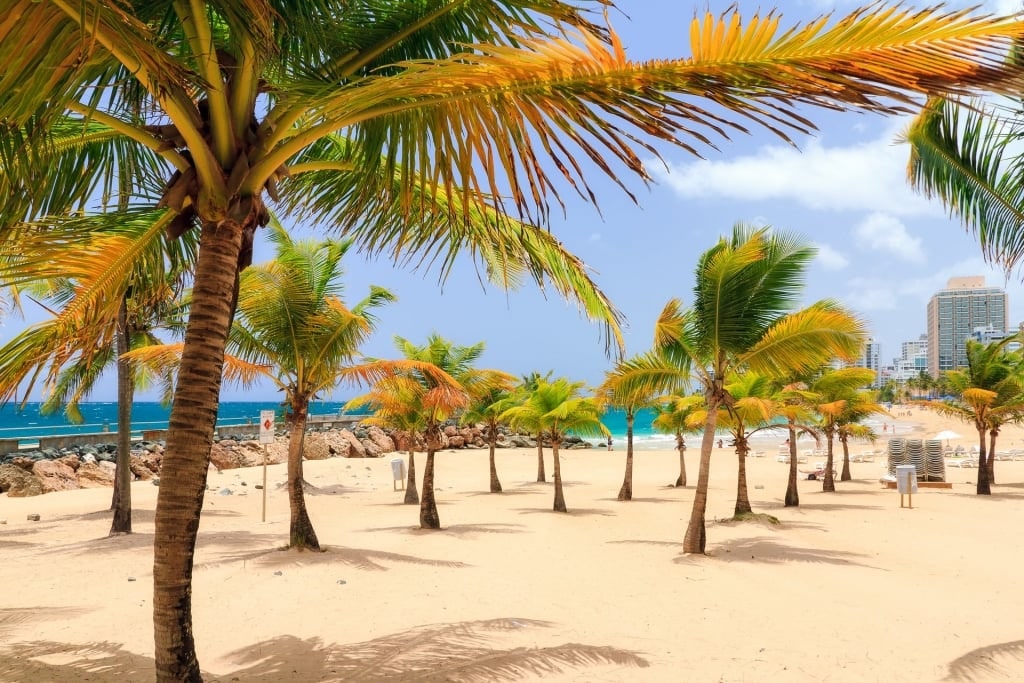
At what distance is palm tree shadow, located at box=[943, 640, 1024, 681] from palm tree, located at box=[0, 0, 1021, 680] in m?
4.61

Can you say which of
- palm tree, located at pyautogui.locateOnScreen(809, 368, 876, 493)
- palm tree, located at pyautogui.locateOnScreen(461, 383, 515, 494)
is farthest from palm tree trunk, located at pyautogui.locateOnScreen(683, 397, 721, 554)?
palm tree, located at pyautogui.locateOnScreen(461, 383, 515, 494)

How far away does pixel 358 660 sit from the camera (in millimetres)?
6148

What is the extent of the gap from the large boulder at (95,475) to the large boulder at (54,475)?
0.29 meters

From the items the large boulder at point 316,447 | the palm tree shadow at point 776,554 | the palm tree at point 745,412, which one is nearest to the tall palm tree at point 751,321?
the palm tree shadow at point 776,554

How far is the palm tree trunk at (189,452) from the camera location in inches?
175

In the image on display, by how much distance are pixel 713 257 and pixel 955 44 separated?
10.6m

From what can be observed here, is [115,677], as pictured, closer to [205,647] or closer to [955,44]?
[205,647]

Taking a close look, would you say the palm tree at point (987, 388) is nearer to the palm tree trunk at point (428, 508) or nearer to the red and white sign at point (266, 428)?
the palm tree trunk at point (428, 508)

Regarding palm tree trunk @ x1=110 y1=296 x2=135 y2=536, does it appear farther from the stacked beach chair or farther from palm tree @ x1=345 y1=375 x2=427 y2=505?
the stacked beach chair

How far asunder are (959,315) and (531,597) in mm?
206524

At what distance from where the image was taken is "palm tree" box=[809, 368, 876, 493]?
20.3 m

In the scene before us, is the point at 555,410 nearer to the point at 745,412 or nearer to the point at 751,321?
the point at 745,412

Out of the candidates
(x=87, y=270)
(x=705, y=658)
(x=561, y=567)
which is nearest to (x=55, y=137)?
(x=87, y=270)

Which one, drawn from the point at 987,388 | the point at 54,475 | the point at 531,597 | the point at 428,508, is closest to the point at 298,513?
the point at 428,508
